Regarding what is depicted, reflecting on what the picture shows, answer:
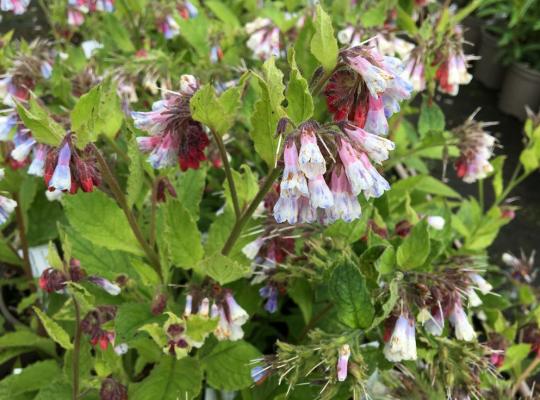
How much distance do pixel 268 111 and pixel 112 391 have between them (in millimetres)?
608

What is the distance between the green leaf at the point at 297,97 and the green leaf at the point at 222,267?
0.90 ft

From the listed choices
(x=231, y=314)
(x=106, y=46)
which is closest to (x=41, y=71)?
(x=106, y=46)

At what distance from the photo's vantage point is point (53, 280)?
1.10 metres

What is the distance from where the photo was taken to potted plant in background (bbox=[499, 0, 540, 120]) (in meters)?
3.76

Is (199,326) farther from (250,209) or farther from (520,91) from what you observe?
(520,91)

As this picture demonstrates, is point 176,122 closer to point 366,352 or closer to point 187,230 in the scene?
point 187,230

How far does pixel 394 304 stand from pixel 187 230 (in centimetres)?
37

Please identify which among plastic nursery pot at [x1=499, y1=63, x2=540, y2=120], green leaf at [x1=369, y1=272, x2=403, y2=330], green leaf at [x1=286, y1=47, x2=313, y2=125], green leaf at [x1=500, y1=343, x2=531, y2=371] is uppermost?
green leaf at [x1=286, y1=47, x2=313, y2=125]

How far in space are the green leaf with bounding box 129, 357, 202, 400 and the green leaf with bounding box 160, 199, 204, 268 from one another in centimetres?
20

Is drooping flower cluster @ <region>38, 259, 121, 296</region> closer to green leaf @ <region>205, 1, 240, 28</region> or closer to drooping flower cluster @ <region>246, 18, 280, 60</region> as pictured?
drooping flower cluster @ <region>246, 18, 280, 60</region>

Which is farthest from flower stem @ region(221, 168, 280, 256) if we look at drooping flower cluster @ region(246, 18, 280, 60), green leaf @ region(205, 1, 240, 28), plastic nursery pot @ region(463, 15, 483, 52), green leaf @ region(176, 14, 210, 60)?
plastic nursery pot @ region(463, 15, 483, 52)

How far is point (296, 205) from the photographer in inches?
31.5

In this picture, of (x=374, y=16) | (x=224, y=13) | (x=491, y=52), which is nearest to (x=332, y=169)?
(x=374, y=16)

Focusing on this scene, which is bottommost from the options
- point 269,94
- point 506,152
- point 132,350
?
point 506,152
